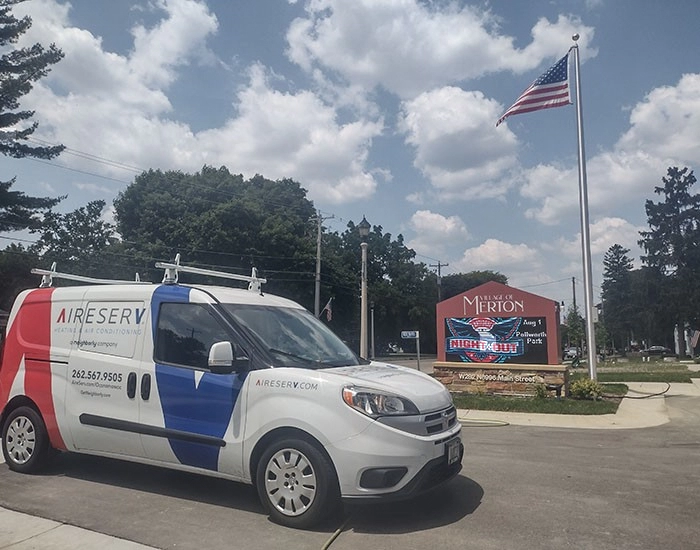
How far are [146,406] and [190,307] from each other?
103 cm

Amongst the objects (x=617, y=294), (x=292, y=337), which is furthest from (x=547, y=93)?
(x=617, y=294)

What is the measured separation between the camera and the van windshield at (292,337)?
5422 millimetres

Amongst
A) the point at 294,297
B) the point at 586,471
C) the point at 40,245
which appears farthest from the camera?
the point at 294,297

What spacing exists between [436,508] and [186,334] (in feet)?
9.33

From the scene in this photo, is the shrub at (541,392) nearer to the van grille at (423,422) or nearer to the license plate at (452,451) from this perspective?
the license plate at (452,451)

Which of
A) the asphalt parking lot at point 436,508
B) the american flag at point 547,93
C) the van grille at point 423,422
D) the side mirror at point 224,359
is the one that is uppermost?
the american flag at point 547,93

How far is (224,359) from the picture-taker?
5.00m

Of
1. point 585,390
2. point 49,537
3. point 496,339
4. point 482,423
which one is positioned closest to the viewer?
point 49,537

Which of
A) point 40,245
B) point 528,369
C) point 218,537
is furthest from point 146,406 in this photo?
point 40,245

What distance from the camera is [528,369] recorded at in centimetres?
1489

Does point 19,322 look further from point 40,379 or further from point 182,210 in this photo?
point 182,210

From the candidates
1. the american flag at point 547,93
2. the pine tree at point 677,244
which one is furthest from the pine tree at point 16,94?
the pine tree at point 677,244

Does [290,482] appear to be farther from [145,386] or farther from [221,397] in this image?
A: [145,386]

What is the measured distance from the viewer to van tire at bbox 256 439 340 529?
4656 mm
